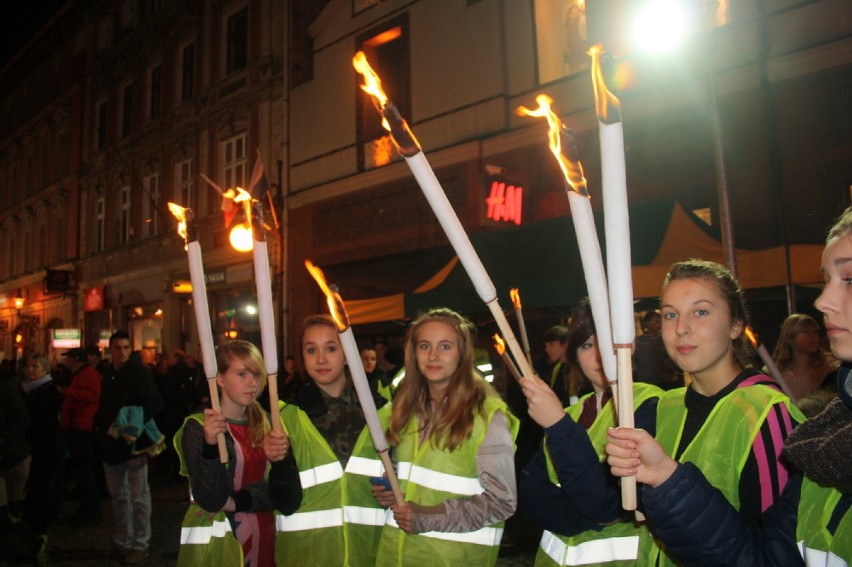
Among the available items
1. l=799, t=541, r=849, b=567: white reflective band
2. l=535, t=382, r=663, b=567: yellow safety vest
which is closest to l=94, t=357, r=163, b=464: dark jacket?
l=535, t=382, r=663, b=567: yellow safety vest

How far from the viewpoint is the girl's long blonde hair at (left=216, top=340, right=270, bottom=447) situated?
348cm

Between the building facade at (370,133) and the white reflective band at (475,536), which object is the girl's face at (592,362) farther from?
the building facade at (370,133)

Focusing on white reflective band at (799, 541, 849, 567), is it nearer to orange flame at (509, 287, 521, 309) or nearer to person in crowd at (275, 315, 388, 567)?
orange flame at (509, 287, 521, 309)

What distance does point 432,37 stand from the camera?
1252cm

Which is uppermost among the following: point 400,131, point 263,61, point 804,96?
point 263,61

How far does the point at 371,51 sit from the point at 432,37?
6.21ft

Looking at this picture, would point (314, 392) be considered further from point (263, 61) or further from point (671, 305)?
point (263, 61)

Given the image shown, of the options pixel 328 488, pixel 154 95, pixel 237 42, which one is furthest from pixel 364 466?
pixel 154 95

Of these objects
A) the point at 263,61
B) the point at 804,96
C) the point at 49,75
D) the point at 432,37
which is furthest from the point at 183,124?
the point at 804,96

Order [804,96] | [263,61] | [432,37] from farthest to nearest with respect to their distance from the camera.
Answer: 1. [263,61]
2. [432,37]
3. [804,96]

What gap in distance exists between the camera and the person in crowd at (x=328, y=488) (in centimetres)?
298

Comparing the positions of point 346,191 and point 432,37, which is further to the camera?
point 346,191

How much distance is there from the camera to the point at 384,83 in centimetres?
1360

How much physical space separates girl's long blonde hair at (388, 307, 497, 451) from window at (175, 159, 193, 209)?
54.6ft
